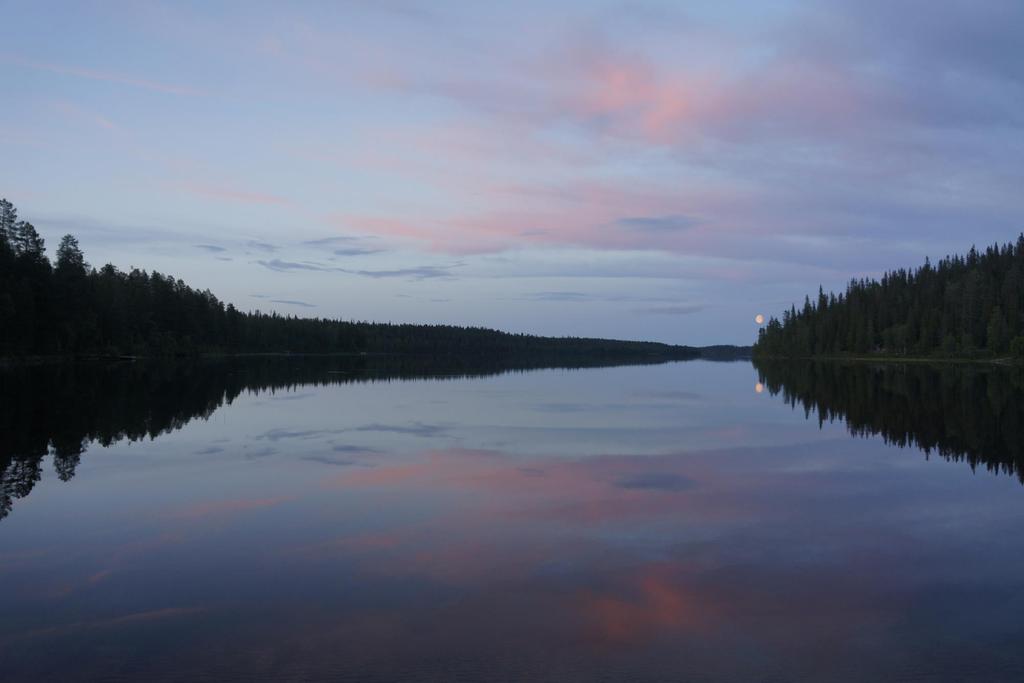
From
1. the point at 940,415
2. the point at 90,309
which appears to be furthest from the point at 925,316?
the point at 90,309

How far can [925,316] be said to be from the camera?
138 meters

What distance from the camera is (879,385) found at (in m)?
61.1

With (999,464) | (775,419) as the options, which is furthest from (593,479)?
(775,419)

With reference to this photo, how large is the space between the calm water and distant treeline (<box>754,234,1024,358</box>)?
115065mm

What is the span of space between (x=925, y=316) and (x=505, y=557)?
149 m

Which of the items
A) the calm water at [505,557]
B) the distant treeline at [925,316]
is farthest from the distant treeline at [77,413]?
the distant treeline at [925,316]

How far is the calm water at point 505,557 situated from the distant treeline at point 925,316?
115 metres

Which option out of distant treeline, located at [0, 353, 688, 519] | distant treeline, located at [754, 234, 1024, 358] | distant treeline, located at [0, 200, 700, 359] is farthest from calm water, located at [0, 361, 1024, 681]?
distant treeline, located at [754, 234, 1024, 358]

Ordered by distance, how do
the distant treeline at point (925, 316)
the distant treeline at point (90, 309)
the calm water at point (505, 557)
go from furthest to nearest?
the distant treeline at point (925, 316), the distant treeline at point (90, 309), the calm water at point (505, 557)

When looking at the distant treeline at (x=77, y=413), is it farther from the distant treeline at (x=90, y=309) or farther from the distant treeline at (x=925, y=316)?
the distant treeline at (x=925, y=316)

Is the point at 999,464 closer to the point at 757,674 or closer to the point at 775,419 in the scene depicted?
the point at 775,419

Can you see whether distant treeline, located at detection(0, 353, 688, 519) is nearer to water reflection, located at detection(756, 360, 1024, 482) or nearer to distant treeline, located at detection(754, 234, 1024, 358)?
water reflection, located at detection(756, 360, 1024, 482)

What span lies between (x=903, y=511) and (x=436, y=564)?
1076 cm

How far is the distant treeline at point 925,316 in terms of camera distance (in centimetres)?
12612
